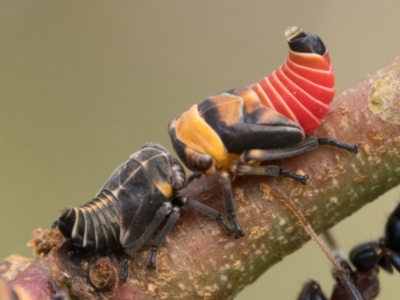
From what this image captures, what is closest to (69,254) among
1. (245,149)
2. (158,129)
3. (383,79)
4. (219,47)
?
(245,149)

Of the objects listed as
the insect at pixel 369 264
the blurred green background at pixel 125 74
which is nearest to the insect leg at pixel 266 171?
the insect at pixel 369 264

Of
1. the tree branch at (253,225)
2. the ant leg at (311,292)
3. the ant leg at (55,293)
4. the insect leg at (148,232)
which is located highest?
the ant leg at (55,293)

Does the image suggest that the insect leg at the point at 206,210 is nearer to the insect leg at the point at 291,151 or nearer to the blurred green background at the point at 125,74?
the insect leg at the point at 291,151

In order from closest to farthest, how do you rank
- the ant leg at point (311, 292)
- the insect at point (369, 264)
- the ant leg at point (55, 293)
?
the ant leg at point (55, 293)
the insect at point (369, 264)
the ant leg at point (311, 292)

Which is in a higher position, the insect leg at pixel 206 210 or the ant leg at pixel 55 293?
the ant leg at pixel 55 293

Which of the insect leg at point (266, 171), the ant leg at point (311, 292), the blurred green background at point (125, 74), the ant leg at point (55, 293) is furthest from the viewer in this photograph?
the blurred green background at point (125, 74)

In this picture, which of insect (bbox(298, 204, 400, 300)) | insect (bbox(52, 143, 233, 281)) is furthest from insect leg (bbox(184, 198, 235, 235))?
insect (bbox(298, 204, 400, 300))

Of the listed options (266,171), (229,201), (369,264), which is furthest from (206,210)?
(369,264)
